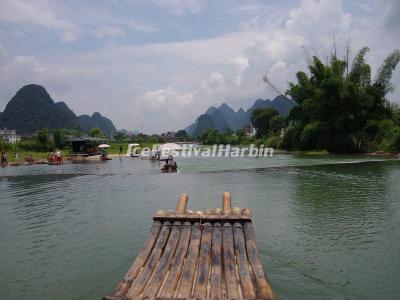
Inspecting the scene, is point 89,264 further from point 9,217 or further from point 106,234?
point 9,217

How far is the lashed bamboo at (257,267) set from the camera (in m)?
3.80

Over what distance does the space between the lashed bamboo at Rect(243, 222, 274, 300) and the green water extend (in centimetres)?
171

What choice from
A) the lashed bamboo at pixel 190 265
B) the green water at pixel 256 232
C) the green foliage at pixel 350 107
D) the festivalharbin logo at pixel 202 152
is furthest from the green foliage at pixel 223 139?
the lashed bamboo at pixel 190 265

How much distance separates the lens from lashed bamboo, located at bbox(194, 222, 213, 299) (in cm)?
385

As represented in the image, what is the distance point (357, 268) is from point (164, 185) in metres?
13.7

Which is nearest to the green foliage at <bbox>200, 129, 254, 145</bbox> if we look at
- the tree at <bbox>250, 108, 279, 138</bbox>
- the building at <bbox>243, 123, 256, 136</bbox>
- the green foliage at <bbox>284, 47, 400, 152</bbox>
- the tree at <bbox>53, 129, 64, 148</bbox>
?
the tree at <bbox>250, 108, 279, 138</bbox>

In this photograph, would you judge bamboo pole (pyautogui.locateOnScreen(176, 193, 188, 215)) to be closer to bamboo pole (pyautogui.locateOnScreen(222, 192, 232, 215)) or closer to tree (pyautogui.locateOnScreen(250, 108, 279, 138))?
bamboo pole (pyautogui.locateOnScreen(222, 192, 232, 215))

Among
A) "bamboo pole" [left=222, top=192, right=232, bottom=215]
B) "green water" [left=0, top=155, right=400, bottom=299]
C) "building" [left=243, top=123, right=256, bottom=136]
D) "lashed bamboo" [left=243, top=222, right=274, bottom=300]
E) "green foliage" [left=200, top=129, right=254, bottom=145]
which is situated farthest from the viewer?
"building" [left=243, top=123, right=256, bottom=136]

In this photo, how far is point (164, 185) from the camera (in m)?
19.8

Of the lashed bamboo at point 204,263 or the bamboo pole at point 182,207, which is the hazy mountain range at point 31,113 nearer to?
the bamboo pole at point 182,207

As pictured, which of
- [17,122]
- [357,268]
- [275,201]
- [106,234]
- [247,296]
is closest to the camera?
[247,296]

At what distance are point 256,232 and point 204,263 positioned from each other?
215 inches

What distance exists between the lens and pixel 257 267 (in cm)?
433

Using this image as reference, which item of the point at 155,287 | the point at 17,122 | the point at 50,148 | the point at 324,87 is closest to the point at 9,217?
the point at 155,287
